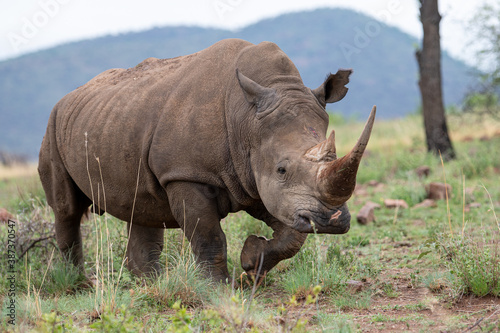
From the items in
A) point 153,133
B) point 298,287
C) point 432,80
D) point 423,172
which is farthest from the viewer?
point 432,80

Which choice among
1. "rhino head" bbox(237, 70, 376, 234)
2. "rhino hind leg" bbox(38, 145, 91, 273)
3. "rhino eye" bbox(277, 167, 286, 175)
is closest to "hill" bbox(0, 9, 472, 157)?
"rhino hind leg" bbox(38, 145, 91, 273)

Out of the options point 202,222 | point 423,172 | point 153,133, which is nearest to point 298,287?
point 202,222

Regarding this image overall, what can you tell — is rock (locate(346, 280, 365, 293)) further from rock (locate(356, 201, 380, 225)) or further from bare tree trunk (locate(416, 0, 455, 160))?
bare tree trunk (locate(416, 0, 455, 160))

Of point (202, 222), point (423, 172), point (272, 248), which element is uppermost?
point (202, 222)

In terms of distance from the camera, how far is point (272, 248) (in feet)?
16.8

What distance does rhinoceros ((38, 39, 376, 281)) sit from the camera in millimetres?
4465

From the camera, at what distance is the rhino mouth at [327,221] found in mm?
4281

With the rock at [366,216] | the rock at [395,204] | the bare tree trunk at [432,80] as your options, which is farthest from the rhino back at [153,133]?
the bare tree trunk at [432,80]

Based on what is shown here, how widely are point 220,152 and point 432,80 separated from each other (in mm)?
9361

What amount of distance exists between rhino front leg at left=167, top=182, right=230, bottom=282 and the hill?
322 feet

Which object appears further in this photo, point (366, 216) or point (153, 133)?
point (366, 216)

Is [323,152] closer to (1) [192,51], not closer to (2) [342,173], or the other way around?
(2) [342,173]

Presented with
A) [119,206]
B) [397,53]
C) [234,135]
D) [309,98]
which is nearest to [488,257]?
[309,98]

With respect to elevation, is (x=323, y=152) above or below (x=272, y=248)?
above
